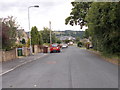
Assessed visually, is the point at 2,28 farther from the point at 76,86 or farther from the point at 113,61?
the point at 76,86

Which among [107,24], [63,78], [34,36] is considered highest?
[107,24]

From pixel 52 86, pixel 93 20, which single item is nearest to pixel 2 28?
pixel 93 20

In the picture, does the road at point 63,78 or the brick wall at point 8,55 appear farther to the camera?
the brick wall at point 8,55

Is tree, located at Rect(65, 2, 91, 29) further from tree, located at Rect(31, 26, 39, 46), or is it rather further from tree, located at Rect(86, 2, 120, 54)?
tree, located at Rect(86, 2, 120, 54)

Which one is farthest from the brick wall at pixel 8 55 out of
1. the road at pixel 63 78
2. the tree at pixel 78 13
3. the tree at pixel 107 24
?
the tree at pixel 78 13

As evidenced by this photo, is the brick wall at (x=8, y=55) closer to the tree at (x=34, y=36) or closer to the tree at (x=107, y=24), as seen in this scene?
the tree at (x=107, y=24)

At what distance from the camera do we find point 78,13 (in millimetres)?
34875

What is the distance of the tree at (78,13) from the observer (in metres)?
33.8

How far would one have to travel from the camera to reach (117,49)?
19.2m

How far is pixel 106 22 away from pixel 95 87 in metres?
11.6

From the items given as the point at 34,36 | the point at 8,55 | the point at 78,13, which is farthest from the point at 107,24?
the point at 34,36

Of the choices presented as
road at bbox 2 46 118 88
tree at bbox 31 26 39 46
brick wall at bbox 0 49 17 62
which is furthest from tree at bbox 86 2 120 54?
tree at bbox 31 26 39 46

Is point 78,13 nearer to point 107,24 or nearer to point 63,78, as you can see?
point 107,24

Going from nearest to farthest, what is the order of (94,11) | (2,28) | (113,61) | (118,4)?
(118,4)
(113,61)
(2,28)
(94,11)
